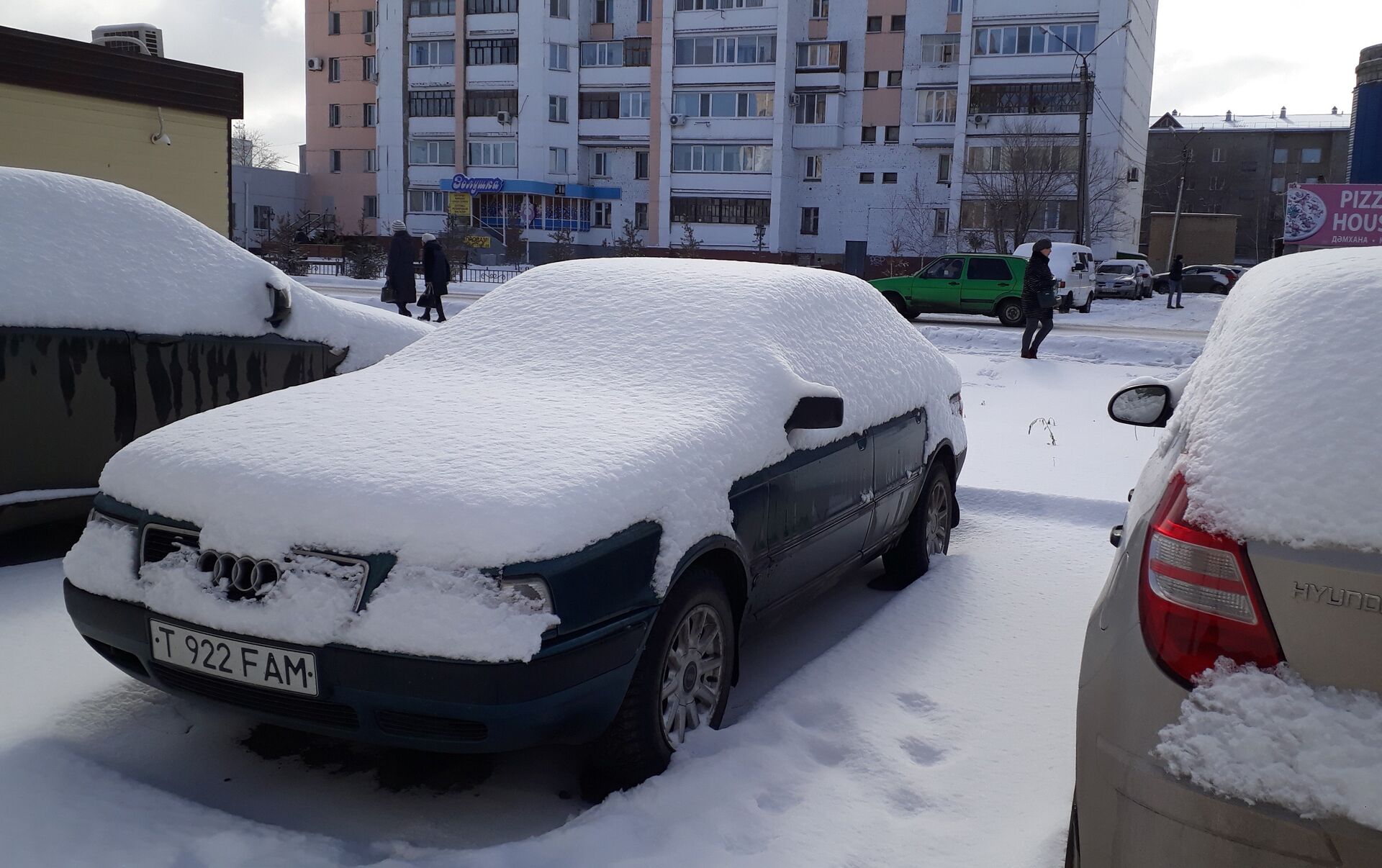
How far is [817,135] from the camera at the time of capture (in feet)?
180

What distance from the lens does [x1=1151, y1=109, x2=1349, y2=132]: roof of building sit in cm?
8919

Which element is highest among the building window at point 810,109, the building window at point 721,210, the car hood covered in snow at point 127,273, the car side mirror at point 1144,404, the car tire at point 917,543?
the building window at point 810,109

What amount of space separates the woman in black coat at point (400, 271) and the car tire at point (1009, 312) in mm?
13059

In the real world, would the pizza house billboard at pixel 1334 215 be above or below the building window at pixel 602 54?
below

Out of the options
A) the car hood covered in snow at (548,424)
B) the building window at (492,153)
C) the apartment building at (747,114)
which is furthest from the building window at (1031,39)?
the car hood covered in snow at (548,424)

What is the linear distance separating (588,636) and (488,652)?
0.28m

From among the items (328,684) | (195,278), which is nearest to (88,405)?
(195,278)

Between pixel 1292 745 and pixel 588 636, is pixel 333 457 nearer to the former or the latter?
pixel 588 636

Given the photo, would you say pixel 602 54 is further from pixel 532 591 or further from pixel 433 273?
pixel 532 591

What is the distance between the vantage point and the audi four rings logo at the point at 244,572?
277cm

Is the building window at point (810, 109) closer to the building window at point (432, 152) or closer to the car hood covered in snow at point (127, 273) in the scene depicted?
the building window at point (432, 152)

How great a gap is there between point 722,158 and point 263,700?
2144 inches

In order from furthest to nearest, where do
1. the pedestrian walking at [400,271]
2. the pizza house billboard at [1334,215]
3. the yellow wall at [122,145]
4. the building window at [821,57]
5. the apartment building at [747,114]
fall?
the building window at [821,57]
the apartment building at [747,114]
the pizza house billboard at [1334,215]
the pedestrian walking at [400,271]
the yellow wall at [122,145]

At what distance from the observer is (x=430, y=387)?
382cm
